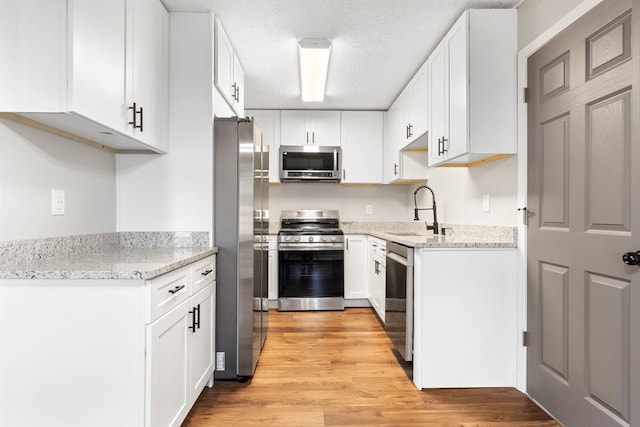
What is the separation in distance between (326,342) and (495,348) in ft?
4.31

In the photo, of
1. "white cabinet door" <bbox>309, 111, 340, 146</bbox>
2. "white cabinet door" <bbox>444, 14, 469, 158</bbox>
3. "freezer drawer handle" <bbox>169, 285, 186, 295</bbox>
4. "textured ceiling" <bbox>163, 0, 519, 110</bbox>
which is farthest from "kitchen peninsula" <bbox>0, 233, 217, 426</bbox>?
"white cabinet door" <bbox>309, 111, 340, 146</bbox>

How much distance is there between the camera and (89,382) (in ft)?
4.16

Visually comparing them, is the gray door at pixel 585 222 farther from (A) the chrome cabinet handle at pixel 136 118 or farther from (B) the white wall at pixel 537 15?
(A) the chrome cabinet handle at pixel 136 118

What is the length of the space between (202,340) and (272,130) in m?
2.78

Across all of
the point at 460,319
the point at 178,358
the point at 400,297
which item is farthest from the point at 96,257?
the point at 460,319

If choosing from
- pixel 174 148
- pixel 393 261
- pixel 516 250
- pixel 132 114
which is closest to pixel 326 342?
pixel 393 261

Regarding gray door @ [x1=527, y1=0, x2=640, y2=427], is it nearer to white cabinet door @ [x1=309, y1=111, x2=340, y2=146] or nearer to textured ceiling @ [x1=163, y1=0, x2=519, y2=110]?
textured ceiling @ [x1=163, y1=0, x2=519, y2=110]

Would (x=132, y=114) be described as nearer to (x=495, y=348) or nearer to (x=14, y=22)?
(x=14, y=22)

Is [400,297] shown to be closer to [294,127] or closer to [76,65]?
[76,65]

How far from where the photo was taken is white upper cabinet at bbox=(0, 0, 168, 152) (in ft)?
4.26

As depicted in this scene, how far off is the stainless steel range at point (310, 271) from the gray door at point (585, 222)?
208 centimetres

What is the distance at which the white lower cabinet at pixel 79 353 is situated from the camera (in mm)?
1236

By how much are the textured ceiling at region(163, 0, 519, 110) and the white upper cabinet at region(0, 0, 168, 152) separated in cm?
68

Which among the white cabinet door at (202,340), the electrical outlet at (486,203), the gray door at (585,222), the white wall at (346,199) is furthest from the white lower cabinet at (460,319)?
the white wall at (346,199)
